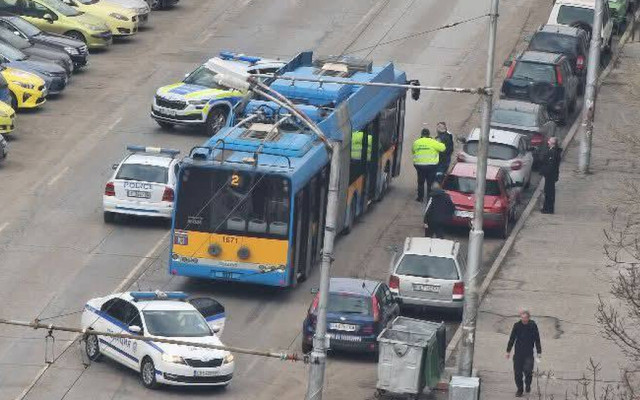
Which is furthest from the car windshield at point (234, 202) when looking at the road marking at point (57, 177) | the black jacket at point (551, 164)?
the black jacket at point (551, 164)

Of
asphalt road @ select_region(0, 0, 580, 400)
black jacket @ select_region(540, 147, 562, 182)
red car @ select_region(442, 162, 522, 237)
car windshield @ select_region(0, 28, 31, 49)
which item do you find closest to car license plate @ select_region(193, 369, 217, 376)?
asphalt road @ select_region(0, 0, 580, 400)

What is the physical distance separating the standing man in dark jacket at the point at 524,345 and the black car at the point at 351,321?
2.76 meters

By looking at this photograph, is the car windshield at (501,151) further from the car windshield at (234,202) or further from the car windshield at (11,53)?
the car windshield at (11,53)

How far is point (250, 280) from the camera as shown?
39.2 m

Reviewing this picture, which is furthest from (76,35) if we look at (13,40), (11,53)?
(11,53)

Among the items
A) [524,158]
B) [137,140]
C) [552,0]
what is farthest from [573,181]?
[552,0]

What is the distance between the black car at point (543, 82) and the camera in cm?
5434

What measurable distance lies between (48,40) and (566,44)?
1465 centimetres

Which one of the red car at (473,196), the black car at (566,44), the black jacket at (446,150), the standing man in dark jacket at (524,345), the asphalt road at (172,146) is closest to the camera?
the standing man in dark jacket at (524,345)

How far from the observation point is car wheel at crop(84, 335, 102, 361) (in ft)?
117

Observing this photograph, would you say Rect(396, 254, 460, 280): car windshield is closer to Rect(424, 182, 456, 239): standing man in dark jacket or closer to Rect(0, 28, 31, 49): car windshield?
Rect(424, 182, 456, 239): standing man in dark jacket

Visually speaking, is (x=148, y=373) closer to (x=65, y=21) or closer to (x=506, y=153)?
(x=506, y=153)

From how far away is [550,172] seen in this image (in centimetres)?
4703

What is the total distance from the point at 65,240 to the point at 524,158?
38.7 feet
